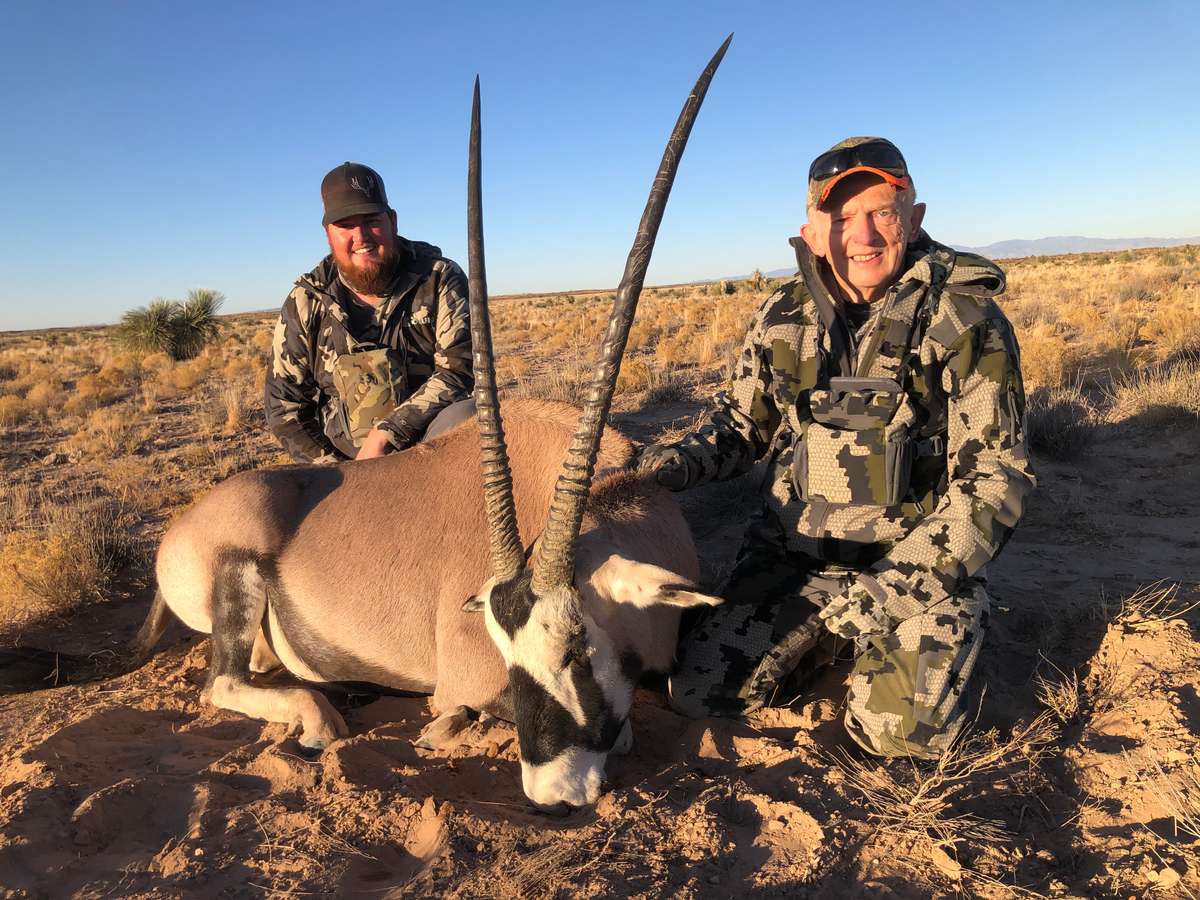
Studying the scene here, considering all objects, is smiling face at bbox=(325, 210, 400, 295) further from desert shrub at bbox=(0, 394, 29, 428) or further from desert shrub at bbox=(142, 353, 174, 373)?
desert shrub at bbox=(142, 353, 174, 373)

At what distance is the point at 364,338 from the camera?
20.1 feet

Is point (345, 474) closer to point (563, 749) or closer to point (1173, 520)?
point (563, 749)

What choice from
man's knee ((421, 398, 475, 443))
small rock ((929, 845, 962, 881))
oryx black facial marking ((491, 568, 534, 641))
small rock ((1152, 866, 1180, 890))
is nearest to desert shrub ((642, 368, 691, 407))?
man's knee ((421, 398, 475, 443))

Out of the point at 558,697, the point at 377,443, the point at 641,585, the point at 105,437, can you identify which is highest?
the point at 377,443

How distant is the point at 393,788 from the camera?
308cm

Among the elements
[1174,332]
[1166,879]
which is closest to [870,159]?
[1166,879]

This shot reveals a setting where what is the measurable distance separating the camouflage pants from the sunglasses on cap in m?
2.01

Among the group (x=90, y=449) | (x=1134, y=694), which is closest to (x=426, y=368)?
(x=1134, y=694)

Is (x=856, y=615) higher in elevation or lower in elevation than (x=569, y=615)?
lower

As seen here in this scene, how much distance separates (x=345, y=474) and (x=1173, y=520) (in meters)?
6.36

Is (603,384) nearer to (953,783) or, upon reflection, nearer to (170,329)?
(953,783)

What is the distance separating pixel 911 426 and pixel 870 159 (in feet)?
4.24

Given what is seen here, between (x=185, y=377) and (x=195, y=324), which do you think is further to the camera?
(x=195, y=324)

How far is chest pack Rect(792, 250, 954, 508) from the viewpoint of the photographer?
372 centimetres
